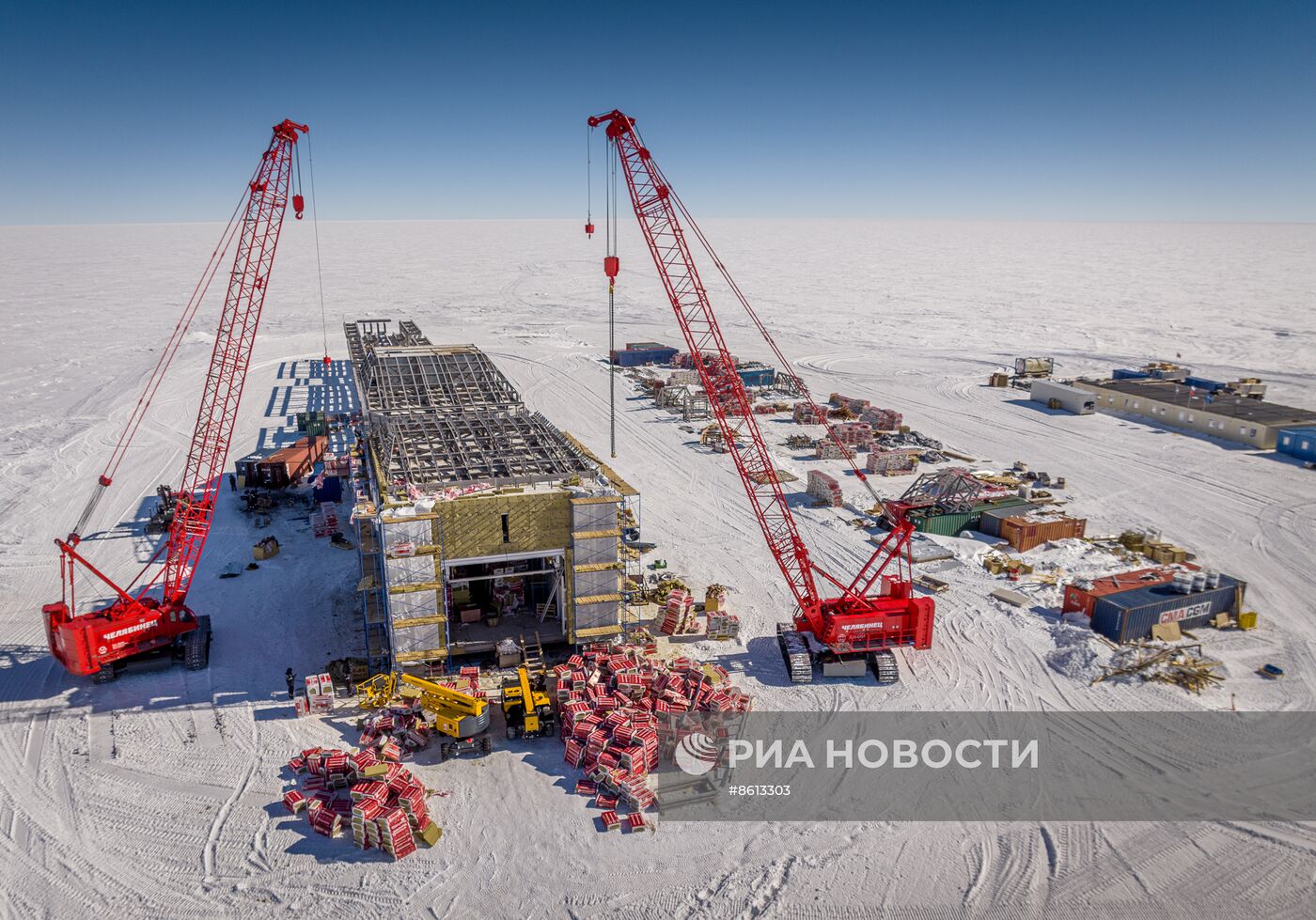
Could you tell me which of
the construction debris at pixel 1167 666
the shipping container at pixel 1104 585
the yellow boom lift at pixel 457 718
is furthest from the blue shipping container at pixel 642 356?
the yellow boom lift at pixel 457 718

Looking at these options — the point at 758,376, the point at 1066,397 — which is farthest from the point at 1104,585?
the point at 758,376

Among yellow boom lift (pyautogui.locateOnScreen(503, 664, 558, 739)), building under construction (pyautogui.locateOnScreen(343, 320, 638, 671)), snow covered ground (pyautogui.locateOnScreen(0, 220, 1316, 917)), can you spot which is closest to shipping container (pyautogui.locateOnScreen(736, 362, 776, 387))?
snow covered ground (pyautogui.locateOnScreen(0, 220, 1316, 917))

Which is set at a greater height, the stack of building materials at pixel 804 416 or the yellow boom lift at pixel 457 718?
the stack of building materials at pixel 804 416

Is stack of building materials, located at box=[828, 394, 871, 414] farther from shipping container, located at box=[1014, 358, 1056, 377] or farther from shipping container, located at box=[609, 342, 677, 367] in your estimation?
shipping container, located at box=[609, 342, 677, 367]

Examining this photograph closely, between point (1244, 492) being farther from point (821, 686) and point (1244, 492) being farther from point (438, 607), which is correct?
point (438, 607)

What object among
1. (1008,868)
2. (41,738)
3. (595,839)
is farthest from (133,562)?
(1008,868)

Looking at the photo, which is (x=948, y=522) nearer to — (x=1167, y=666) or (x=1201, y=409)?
(x=1167, y=666)

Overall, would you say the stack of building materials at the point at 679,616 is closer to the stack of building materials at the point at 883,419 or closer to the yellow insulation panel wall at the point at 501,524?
the yellow insulation panel wall at the point at 501,524
